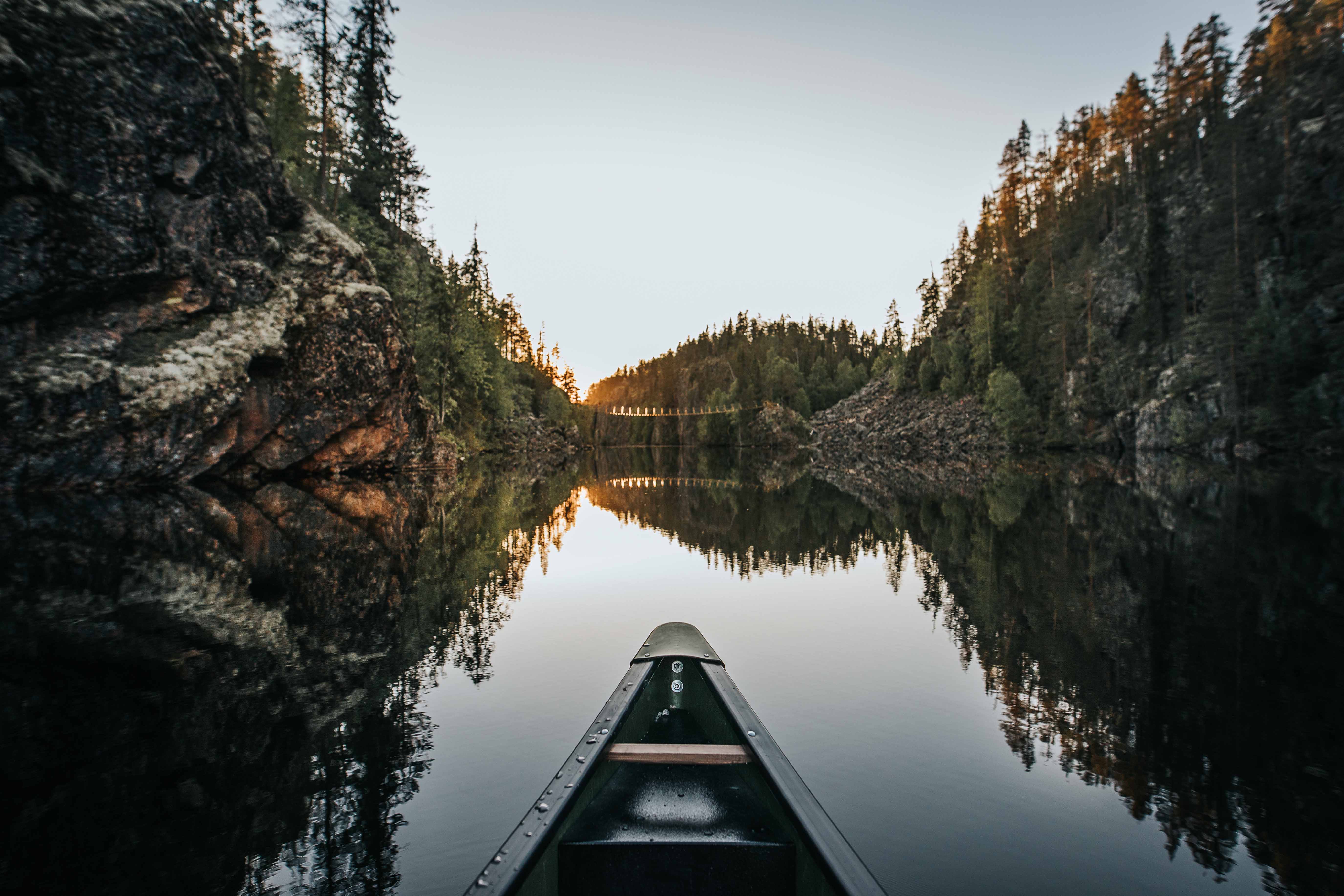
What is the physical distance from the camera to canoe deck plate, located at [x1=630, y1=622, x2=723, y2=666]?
452cm

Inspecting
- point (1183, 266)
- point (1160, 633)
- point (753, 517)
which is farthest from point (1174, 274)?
point (1160, 633)

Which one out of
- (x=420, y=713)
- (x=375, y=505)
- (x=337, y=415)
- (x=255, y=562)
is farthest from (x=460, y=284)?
(x=420, y=713)

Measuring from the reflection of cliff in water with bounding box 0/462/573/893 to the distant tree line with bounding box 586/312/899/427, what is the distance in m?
107

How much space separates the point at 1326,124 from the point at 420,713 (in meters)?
55.2

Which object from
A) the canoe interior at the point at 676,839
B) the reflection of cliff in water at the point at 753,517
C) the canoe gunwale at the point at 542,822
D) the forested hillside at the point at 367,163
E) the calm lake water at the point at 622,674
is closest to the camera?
the canoe gunwale at the point at 542,822

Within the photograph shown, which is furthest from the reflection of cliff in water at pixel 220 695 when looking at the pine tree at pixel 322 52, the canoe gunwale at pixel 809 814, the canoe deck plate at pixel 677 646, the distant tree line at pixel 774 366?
the distant tree line at pixel 774 366

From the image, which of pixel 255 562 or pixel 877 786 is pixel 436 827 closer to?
pixel 877 786

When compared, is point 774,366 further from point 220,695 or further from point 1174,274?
point 220,695

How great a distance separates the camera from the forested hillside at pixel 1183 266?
37688 mm

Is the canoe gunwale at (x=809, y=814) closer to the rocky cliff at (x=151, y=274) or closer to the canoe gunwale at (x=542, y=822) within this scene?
the canoe gunwale at (x=542, y=822)

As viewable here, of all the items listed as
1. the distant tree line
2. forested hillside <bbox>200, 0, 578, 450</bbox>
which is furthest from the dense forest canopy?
forested hillside <bbox>200, 0, 578, 450</bbox>

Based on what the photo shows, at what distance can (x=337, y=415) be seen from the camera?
27.5 metres

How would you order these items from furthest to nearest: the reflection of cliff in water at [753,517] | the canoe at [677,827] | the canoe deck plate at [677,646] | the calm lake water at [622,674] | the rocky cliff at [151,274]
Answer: the rocky cliff at [151,274]
the reflection of cliff in water at [753,517]
the canoe deck plate at [677,646]
the calm lake water at [622,674]
the canoe at [677,827]

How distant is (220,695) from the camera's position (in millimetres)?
5449
